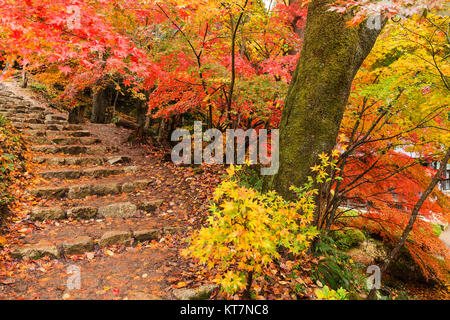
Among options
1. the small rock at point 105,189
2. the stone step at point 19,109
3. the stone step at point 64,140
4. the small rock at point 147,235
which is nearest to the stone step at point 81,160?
the stone step at point 64,140

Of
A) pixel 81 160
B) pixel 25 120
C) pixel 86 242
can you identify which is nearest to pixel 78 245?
pixel 86 242

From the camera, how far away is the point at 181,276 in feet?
9.93

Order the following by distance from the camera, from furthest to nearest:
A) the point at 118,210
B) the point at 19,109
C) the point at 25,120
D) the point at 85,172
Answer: the point at 19,109, the point at 25,120, the point at 85,172, the point at 118,210

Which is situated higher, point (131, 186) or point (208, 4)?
point (208, 4)

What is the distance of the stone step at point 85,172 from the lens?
5324 mm

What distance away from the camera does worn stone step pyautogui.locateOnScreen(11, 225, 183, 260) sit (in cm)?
321

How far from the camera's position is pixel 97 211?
450cm

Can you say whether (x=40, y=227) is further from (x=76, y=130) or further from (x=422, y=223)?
(x=422, y=223)

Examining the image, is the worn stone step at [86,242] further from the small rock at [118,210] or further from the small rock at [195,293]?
the small rock at [195,293]

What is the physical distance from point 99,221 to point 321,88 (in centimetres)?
451

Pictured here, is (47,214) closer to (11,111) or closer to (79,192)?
(79,192)

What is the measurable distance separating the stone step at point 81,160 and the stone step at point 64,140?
1.32 m
